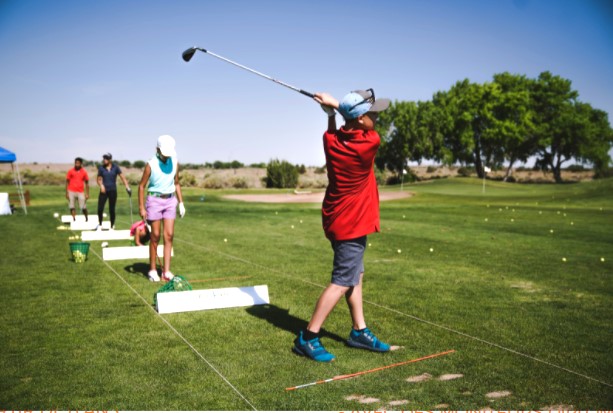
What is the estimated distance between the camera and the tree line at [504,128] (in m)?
75.9

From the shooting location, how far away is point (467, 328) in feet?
21.3

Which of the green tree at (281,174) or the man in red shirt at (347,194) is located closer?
the man in red shirt at (347,194)

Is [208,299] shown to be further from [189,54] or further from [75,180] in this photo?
[75,180]

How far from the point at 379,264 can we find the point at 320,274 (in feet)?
5.78

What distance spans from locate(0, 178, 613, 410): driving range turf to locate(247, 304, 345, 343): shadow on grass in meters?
0.03

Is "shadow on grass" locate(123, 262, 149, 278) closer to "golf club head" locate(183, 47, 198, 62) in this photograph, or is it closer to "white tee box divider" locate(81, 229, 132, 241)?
"golf club head" locate(183, 47, 198, 62)

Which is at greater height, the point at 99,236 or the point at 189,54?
the point at 189,54

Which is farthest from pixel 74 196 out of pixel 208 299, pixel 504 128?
pixel 504 128

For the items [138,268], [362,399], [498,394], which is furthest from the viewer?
[138,268]

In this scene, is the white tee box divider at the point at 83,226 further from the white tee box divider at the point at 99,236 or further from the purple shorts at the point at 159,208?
the purple shorts at the point at 159,208

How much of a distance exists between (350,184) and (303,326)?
220 centimetres

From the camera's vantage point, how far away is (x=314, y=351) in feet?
17.4

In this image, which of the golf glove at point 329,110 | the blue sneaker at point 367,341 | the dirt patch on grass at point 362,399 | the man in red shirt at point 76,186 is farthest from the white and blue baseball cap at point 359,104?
the man in red shirt at point 76,186

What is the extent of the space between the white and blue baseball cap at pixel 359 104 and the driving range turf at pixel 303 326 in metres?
2.53
